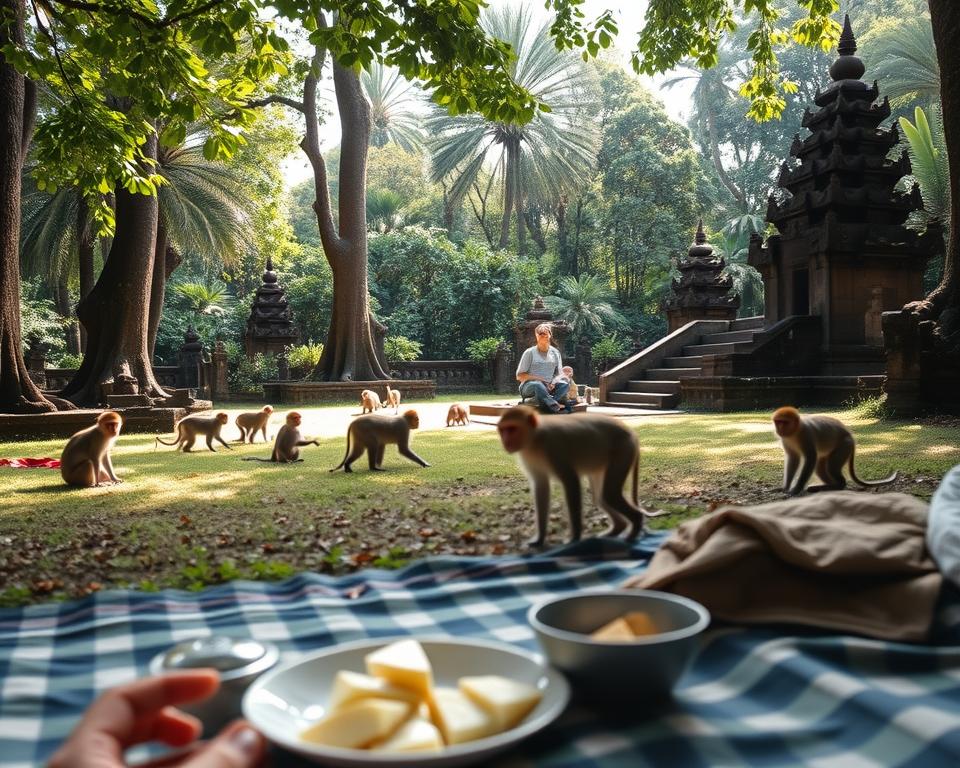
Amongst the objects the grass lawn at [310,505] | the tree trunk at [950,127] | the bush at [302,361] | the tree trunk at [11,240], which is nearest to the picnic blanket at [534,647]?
the grass lawn at [310,505]

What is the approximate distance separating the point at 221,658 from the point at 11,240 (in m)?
11.6

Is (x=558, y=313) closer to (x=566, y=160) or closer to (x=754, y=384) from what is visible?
(x=566, y=160)

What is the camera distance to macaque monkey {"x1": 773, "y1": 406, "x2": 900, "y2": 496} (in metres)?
5.04

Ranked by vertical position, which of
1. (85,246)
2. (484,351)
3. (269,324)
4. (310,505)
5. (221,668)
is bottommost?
(310,505)

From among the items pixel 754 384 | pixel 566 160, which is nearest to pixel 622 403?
pixel 754 384

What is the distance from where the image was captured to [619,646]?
160cm

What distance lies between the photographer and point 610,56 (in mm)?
44375

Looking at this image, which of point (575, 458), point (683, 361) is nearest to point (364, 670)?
Answer: point (575, 458)

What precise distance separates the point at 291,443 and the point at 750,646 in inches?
270

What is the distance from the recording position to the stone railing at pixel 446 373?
25.7m

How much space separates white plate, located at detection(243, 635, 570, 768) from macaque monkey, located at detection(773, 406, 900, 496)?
3.85m

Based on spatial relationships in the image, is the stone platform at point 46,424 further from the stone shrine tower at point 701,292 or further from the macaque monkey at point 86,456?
the stone shrine tower at point 701,292

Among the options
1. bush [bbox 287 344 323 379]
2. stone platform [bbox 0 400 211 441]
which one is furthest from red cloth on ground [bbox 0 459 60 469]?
bush [bbox 287 344 323 379]

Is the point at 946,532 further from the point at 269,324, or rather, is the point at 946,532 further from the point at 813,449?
the point at 269,324
